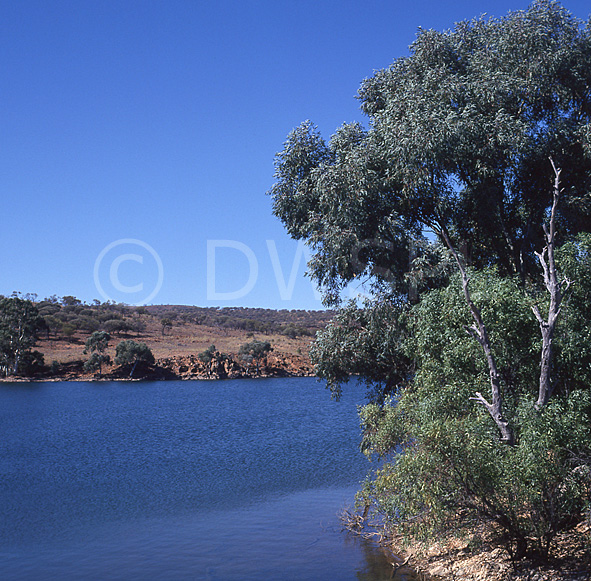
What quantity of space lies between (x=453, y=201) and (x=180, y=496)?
13170 millimetres

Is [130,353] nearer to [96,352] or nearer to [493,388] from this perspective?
[96,352]

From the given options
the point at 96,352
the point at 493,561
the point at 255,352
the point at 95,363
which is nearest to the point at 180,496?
the point at 493,561

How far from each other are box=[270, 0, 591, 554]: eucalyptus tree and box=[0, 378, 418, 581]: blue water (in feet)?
13.1

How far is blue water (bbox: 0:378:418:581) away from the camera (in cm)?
1417

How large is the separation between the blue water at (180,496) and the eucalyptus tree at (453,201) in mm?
3990

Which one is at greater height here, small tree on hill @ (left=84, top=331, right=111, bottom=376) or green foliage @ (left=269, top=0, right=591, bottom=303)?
green foliage @ (left=269, top=0, right=591, bottom=303)

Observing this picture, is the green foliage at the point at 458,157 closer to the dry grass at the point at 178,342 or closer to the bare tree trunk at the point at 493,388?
the bare tree trunk at the point at 493,388

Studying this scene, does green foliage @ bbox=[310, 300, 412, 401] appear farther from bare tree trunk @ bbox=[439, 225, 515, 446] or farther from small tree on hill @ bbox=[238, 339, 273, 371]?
small tree on hill @ bbox=[238, 339, 273, 371]

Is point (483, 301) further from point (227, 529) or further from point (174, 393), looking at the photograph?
point (174, 393)

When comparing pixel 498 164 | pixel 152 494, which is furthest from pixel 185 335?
pixel 498 164

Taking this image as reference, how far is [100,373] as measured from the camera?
236ft

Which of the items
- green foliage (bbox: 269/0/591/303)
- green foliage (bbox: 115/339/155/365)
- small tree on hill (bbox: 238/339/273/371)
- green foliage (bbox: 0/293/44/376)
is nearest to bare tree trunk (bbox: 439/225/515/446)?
green foliage (bbox: 269/0/591/303)

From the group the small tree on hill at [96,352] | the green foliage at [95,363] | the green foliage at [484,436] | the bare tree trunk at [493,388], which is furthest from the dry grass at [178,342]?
the bare tree trunk at [493,388]

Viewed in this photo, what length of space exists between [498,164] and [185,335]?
299 ft
